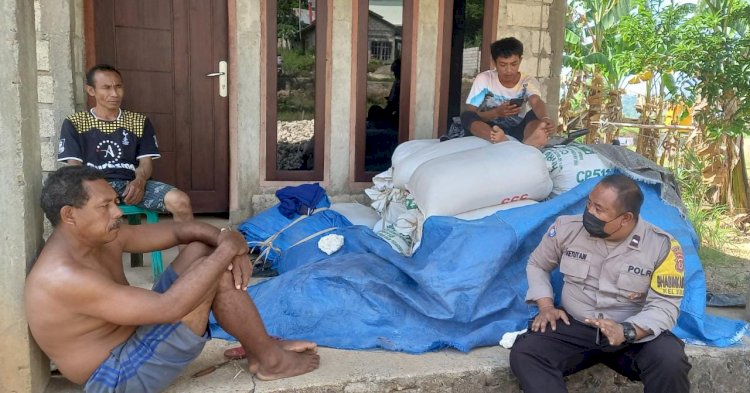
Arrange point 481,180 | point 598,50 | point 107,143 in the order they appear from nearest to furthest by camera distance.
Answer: point 481,180 → point 107,143 → point 598,50

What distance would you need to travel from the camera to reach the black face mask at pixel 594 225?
2.74 metres

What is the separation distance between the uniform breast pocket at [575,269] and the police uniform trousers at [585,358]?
19 centimetres

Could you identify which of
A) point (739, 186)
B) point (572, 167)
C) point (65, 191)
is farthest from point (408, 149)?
point (739, 186)

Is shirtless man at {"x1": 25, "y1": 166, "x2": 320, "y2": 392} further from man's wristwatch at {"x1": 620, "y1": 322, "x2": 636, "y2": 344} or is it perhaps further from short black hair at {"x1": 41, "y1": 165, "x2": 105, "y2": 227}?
man's wristwatch at {"x1": 620, "y1": 322, "x2": 636, "y2": 344}

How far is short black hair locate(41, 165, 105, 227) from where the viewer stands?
7.54 feet

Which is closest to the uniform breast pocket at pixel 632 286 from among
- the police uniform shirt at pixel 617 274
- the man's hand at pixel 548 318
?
the police uniform shirt at pixel 617 274

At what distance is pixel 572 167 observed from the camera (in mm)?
4211

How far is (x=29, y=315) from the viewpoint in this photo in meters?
2.38

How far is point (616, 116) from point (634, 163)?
267 inches

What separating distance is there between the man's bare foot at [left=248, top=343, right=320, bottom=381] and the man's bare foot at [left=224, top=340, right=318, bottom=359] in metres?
0.02

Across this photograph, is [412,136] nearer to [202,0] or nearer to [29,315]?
[202,0]

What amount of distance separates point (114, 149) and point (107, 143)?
0.05 m

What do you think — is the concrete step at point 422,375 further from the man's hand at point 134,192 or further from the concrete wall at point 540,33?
the concrete wall at point 540,33

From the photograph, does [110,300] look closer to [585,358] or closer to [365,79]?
[585,358]
